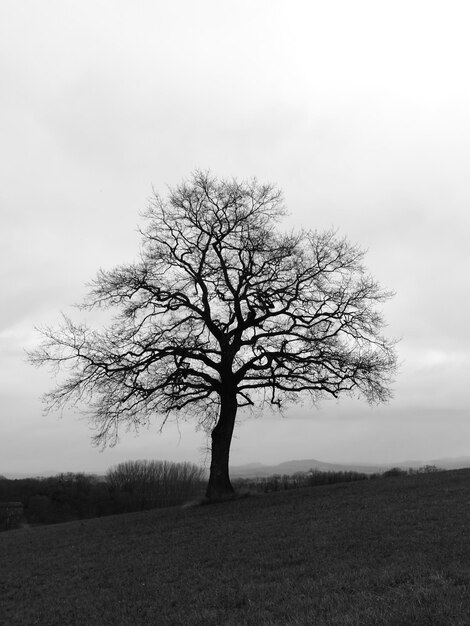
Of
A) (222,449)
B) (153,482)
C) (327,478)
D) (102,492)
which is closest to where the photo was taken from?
(222,449)

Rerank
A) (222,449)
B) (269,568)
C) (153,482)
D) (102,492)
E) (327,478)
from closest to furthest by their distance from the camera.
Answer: (269,568) < (222,449) < (327,478) < (102,492) < (153,482)

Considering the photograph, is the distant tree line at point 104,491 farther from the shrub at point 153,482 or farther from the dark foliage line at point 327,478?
the dark foliage line at point 327,478

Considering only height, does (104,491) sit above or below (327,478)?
above

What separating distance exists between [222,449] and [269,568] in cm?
1429

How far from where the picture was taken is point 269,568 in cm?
1120

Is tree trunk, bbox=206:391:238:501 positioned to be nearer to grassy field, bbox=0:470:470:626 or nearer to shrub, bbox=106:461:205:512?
grassy field, bbox=0:470:470:626

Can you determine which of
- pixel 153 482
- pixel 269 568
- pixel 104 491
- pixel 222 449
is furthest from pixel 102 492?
pixel 269 568

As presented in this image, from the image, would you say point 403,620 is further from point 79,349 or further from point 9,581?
point 79,349

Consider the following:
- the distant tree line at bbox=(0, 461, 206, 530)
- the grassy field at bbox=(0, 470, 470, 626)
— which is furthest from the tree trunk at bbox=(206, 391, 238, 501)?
the distant tree line at bbox=(0, 461, 206, 530)

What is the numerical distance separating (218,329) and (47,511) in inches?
1831

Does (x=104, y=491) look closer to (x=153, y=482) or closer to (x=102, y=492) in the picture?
(x=102, y=492)

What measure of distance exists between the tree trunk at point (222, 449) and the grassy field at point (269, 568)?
490cm

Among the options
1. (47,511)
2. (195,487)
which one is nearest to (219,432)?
(47,511)

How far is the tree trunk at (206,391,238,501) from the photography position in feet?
82.2
